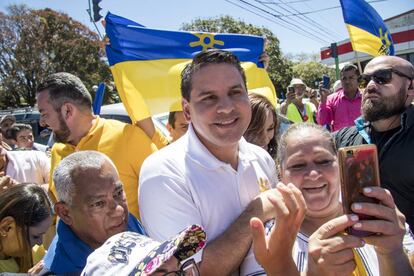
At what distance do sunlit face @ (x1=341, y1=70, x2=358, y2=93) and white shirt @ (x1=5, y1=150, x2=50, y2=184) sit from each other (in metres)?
4.11

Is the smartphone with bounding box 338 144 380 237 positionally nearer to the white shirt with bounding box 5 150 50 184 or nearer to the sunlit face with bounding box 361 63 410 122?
the sunlit face with bounding box 361 63 410 122

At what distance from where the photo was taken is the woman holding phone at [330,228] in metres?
1.14

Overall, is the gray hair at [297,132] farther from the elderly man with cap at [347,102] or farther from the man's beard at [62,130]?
the elderly man with cap at [347,102]

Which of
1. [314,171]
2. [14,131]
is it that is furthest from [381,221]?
[14,131]

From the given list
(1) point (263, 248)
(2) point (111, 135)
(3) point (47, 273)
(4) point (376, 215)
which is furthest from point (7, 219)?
(4) point (376, 215)

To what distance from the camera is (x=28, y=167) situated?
3.77 meters

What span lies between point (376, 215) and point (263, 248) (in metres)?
0.36

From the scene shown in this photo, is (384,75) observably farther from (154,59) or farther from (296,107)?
(296,107)

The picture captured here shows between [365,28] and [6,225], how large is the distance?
14.0ft

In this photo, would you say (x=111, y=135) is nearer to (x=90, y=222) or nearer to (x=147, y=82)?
(x=147, y=82)

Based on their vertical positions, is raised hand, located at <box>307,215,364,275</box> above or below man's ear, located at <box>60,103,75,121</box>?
below

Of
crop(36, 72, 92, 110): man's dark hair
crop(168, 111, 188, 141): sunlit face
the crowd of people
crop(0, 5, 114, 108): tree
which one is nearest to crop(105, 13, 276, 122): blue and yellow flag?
crop(168, 111, 188, 141): sunlit face

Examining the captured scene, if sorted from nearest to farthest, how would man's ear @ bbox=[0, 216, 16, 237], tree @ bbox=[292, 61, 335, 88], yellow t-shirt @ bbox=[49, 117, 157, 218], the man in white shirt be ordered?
the man in white shirt → man's ear @ bbox=[0, 216, 16, 237] → yellow t-shirt @ bbox=[49, 117, 157, 218] → tree @ bbox=[292, 61, 335, 88]

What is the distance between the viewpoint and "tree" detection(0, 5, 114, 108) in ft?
98.8
